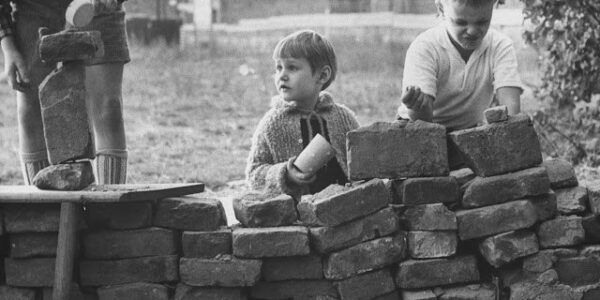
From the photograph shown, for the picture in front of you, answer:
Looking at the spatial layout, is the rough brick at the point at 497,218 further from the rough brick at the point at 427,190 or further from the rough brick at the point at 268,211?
the rough brick at the point at 268,211

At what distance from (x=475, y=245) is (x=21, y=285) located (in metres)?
1.67

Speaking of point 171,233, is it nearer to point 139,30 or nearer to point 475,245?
point 475,245

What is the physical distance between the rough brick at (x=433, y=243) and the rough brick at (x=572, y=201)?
43cm

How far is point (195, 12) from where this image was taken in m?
18.7

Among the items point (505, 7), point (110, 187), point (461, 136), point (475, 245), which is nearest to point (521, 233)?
point (475, 245)

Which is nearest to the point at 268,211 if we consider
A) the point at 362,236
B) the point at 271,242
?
the point at 271,242

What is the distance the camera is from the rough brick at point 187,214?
3.62 meters

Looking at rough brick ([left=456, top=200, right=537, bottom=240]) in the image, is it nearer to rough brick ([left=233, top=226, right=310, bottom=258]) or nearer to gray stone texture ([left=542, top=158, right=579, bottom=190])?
gray stone texture ([left=542, top=158, right=579, bottom=190])

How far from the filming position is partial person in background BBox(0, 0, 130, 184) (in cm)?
426

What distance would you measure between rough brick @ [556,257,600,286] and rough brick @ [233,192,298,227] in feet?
3.33

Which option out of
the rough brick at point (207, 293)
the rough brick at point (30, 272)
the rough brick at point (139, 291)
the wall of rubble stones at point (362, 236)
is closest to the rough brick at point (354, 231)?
the wall of rubble stones at point (362, 236)

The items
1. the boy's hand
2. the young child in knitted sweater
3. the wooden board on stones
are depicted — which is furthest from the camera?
the young child in knitted sweater

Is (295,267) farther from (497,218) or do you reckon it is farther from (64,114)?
(64,114)

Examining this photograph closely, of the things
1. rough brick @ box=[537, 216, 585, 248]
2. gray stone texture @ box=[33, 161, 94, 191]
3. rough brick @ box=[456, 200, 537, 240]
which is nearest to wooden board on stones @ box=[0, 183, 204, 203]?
gray stone texture @ box=[33, 161, 94, 191]
